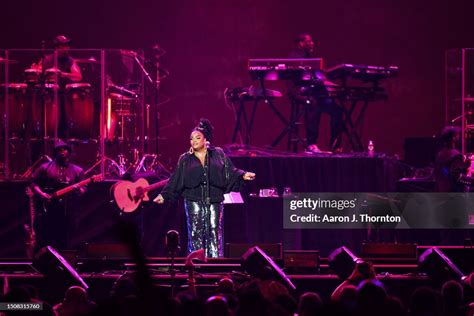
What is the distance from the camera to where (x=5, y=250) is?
13320 mm

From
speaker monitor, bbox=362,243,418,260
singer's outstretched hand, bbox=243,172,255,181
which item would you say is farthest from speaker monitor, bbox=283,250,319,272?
singer's outstretched hand, bbox=243,172,255,181

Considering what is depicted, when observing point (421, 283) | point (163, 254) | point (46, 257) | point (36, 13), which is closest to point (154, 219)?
point (163, 254)

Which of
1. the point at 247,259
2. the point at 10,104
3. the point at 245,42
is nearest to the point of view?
the point at 247,259

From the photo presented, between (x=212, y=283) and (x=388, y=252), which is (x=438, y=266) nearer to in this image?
(x=388, y=252)

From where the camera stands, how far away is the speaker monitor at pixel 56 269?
870 cm

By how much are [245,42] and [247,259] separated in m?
9.32

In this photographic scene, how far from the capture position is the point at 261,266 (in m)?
8.73

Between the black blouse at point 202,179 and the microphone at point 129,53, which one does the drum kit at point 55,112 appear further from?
the black blouse at point 202,179

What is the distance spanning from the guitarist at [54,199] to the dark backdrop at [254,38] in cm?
477

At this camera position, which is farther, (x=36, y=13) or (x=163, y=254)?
(x=36, y=13)

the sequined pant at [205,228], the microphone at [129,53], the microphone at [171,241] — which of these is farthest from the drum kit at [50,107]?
the microphone at [171,241]

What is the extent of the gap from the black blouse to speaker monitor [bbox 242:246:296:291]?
2.18 meters

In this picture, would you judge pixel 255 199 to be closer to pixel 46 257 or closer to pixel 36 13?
pixel 46 257

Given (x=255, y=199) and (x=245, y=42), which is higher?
(x=245, y=42)
